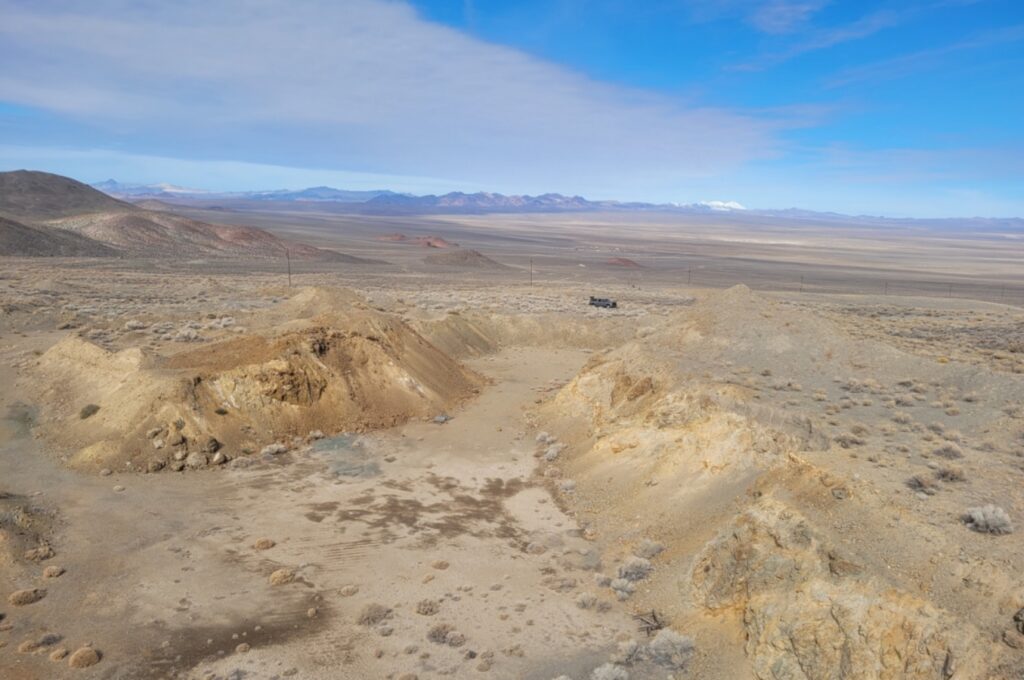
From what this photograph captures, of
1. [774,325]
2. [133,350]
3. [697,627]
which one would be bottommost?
[697,627]

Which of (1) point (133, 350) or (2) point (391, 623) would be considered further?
(1) point (133, 350)

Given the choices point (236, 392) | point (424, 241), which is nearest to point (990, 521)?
point (236, 392)

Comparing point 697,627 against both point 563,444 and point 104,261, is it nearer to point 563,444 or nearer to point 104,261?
point 563,444

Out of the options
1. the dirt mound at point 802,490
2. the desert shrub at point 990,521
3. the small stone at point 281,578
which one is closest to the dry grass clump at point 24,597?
the small stone at point 281,578

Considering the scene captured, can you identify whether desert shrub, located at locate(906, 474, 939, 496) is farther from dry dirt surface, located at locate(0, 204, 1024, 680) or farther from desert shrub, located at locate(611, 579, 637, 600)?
desert shrub, located at locate(611, 579, 637, 600)

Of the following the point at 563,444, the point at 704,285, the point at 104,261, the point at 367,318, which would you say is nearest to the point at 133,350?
the point at 367,318

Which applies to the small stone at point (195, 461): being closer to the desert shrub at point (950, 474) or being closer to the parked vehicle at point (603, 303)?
the desert shrub at point (950, 474)

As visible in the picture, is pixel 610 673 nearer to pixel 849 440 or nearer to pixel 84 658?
pixel 849 440
